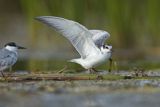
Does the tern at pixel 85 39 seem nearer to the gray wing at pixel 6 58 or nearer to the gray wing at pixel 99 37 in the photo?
the gray wing at pixel 99 37

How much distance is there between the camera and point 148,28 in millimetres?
19469

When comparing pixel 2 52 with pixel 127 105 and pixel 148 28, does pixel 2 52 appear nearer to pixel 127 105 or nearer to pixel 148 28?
pixel 127 105

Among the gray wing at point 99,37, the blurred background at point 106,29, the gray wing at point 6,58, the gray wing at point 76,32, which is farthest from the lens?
the blurred background at point 106,29

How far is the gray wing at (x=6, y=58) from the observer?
40.2ft

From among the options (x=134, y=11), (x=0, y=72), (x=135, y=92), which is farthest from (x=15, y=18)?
(x=135, y=92)

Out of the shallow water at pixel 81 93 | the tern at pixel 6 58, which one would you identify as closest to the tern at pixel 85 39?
the tern at pixel 6 58

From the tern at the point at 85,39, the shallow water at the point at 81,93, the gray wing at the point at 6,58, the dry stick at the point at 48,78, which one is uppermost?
the tern at the point at 85,39

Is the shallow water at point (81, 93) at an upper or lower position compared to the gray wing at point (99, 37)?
lower

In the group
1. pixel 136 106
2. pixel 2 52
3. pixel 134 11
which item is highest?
pixel 134 11

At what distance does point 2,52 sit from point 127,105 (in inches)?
164

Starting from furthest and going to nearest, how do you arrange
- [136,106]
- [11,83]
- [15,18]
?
1. [15,18]
2. [11,83]
3. [136,106]

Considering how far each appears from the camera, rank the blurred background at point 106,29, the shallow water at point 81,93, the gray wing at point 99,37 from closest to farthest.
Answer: the shallow water at point 81,93 < the gray wing at point 99,37 < the blurred background at point 106,29

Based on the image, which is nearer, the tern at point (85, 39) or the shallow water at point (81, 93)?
the shallow water at point (81, 93)

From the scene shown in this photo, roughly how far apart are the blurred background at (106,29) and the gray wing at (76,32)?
11.3 feet
